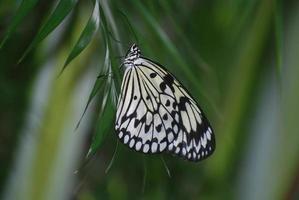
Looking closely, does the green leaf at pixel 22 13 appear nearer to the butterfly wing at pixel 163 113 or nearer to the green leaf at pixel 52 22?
the green leaf at pixel 52 22

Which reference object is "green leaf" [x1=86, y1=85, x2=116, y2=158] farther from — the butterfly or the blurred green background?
the blurred green background

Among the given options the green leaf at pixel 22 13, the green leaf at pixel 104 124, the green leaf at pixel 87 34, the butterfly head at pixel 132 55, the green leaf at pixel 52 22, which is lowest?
the green leaf at pixel 104 124

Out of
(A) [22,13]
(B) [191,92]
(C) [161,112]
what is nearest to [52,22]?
(A) [22,13]

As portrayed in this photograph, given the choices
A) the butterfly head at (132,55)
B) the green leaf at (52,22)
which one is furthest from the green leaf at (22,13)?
the butterfly head at (132,55)

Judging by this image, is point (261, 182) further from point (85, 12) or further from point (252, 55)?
point (85, 12)

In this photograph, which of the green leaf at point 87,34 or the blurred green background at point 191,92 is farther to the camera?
the blurred green background at point 191,92

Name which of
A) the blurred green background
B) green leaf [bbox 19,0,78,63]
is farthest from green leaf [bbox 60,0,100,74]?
the blurred green background

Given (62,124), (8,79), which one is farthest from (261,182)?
(8,79)
